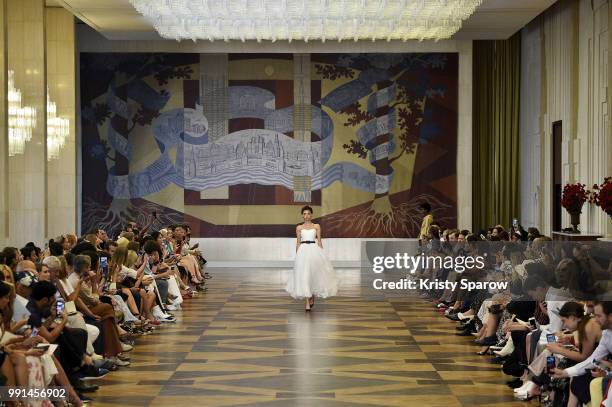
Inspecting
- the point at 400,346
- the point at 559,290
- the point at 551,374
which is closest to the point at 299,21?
the point at 400,346

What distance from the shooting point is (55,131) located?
65.5 feet

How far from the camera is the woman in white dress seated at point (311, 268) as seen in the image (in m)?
15.3

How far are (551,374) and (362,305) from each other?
8268mm

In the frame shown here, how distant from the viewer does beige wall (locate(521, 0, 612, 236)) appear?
1647 centimetres

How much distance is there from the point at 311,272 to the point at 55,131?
7.02 meters

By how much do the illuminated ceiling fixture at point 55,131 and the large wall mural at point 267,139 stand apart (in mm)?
3422

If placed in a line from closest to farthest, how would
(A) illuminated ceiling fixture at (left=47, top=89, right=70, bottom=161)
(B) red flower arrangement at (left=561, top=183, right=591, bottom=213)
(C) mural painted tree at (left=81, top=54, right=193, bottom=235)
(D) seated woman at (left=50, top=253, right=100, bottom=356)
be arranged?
(D) seated woman at (left=50, top=253, right=100, bottom=356), (B) red flower arrangement at (left=561, top=183, right=591, bottom=213), (A) illuminated ceiling fixture at (left=47, top=89, right=70, bottom=161), (C) mural painted tree at (left=81, top=54, right=193, bottom=235)

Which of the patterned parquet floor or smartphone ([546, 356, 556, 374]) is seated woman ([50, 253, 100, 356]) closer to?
the patterned parquet floor

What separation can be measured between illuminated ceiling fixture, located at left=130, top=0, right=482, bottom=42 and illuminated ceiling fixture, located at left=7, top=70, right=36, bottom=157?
238 centimetres

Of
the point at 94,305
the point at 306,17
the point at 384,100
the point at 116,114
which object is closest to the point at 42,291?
the point at 94,305

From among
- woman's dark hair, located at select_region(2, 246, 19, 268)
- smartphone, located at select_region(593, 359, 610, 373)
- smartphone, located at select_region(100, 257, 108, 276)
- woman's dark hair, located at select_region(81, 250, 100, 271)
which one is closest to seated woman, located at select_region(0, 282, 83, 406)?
woman's dark hair, located at select_region(2, 246, 19, 268)

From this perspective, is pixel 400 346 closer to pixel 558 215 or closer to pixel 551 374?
pixel 551 374

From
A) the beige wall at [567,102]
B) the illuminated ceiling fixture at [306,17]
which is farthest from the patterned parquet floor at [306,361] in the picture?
the illuminated ceiling fixture at [306,17]

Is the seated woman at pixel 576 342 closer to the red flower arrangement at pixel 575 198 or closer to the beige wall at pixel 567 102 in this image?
the beige wall at pixel 567 102
